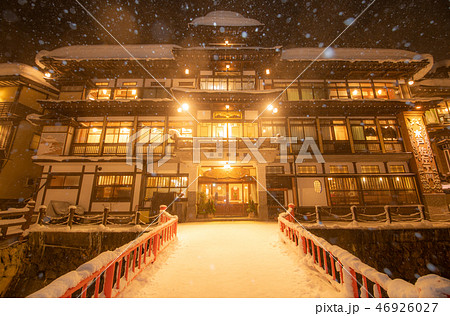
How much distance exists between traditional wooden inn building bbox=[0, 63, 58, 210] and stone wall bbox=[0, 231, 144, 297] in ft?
25.8

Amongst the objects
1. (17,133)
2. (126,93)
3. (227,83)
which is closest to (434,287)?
(227,83)

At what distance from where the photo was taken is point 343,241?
8.49 m

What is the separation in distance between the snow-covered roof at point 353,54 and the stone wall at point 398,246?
510 inches

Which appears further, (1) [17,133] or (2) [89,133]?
(1) [17,133]

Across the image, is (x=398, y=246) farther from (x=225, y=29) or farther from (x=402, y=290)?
(x=225, y=29)

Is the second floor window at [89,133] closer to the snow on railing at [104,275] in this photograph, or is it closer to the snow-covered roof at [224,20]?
the snow-covered roof at [224,20]

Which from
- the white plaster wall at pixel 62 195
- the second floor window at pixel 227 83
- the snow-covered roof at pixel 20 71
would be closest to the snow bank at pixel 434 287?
the second floor window at pixel 227 83

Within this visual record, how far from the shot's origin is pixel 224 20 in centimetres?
1518

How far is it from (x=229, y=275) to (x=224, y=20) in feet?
58.8

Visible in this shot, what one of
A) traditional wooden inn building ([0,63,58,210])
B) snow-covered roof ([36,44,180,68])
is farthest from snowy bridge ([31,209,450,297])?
snow-covered roof ([36,44,180,68])

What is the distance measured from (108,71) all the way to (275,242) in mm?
17576

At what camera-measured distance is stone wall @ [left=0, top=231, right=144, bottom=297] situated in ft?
25.6

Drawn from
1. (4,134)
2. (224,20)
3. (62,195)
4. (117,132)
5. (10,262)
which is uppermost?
(224,20)

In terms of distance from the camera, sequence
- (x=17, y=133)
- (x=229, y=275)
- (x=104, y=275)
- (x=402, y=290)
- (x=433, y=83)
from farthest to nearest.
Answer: (x=433, y=83), (x=17, y=133), (x=229, y=275), (x=104, y=275), (x=402, y=290)
